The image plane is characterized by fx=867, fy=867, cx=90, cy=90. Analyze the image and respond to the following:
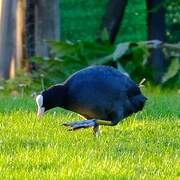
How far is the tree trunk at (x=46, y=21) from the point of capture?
53.9ft

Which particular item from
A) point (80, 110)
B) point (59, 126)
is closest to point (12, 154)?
point (80, 110)

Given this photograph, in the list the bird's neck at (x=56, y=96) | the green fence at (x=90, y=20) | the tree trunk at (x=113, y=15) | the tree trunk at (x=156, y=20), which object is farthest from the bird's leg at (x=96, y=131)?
the green fence at (x=90, y=20)

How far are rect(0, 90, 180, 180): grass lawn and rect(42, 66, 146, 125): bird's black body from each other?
0.26 meters

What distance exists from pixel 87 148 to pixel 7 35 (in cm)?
1052

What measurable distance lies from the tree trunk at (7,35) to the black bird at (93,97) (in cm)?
977

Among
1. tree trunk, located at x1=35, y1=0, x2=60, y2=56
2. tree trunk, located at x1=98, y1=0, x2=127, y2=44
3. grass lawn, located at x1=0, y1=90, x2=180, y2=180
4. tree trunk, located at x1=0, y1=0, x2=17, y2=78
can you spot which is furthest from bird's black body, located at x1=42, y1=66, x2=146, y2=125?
tree trunk, located at x1=98, y1=0, x2=127, y2=44

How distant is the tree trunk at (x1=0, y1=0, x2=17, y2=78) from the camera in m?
17.1

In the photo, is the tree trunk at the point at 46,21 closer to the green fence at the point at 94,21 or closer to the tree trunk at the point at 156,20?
the tree trunk at the point at 156,20

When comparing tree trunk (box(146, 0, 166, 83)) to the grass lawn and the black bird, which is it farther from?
the black bird

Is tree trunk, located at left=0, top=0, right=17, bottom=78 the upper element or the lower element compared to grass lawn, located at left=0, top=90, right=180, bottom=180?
lower

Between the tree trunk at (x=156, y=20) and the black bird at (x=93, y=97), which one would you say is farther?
the tree trunk at (x=156, y=20)

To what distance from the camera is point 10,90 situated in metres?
15.6

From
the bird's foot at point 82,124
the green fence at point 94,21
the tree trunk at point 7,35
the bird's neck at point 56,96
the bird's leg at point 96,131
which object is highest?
the bird's neck at point 56,96

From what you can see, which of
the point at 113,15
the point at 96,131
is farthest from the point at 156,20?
the point at 96,131
